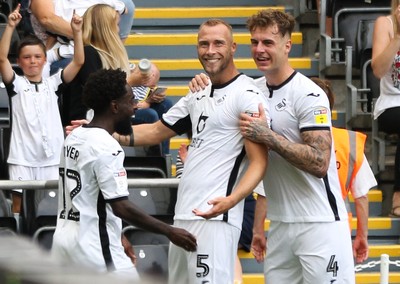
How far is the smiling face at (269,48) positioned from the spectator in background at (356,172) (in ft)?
3.30

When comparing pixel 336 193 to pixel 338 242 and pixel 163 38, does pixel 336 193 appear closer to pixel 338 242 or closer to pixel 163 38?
pixel 338 242

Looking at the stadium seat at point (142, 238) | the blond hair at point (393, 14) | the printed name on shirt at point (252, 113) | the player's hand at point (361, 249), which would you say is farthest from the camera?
the blond hair at point (393, 14)

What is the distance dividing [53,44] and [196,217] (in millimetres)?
3962

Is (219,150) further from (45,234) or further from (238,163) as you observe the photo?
(45,234)

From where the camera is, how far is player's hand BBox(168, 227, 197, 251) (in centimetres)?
498

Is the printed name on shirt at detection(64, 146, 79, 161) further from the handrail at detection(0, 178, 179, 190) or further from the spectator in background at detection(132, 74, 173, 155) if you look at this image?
the spectator in background at detection(132, 74, 173, 155)

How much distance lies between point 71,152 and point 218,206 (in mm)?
759

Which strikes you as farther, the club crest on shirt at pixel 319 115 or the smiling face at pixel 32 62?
the smiling face at pixel 32 62

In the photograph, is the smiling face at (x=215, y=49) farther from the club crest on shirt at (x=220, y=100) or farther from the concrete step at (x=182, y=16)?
the concrete step at (x=182, y=16)

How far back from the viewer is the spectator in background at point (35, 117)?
24.2 ft

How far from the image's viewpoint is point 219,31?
17.1 feet

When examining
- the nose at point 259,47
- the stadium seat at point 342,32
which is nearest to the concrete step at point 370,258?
the stadium seat at point 342,32

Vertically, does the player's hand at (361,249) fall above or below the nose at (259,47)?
below

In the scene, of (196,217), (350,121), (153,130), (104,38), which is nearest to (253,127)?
(196,217)
